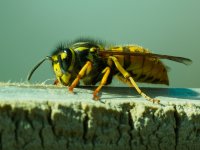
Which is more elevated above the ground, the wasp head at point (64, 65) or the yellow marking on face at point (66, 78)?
the wasp head at point (64, 65)

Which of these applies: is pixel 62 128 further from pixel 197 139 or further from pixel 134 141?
pixel 197 139

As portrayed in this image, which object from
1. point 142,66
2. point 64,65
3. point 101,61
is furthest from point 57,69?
point 142,66

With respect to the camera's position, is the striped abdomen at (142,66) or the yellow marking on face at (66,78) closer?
the yellow marking on face at (66,78)

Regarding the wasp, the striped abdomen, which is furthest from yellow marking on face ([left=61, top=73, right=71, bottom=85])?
the striped abdomen

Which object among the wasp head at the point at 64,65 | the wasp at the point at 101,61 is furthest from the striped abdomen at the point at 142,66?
the wasp head at the point at 64,65

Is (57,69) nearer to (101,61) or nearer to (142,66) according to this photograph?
(101,61)

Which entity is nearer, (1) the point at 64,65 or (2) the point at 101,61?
(1) the point at 64,65

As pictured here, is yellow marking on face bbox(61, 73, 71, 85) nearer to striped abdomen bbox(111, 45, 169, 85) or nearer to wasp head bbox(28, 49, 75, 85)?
wasp head bbox(28, 49, 75, 85)

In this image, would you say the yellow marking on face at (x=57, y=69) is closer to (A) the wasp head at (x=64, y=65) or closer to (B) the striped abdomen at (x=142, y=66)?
(A) the wasp head at (x=64, y=65)
